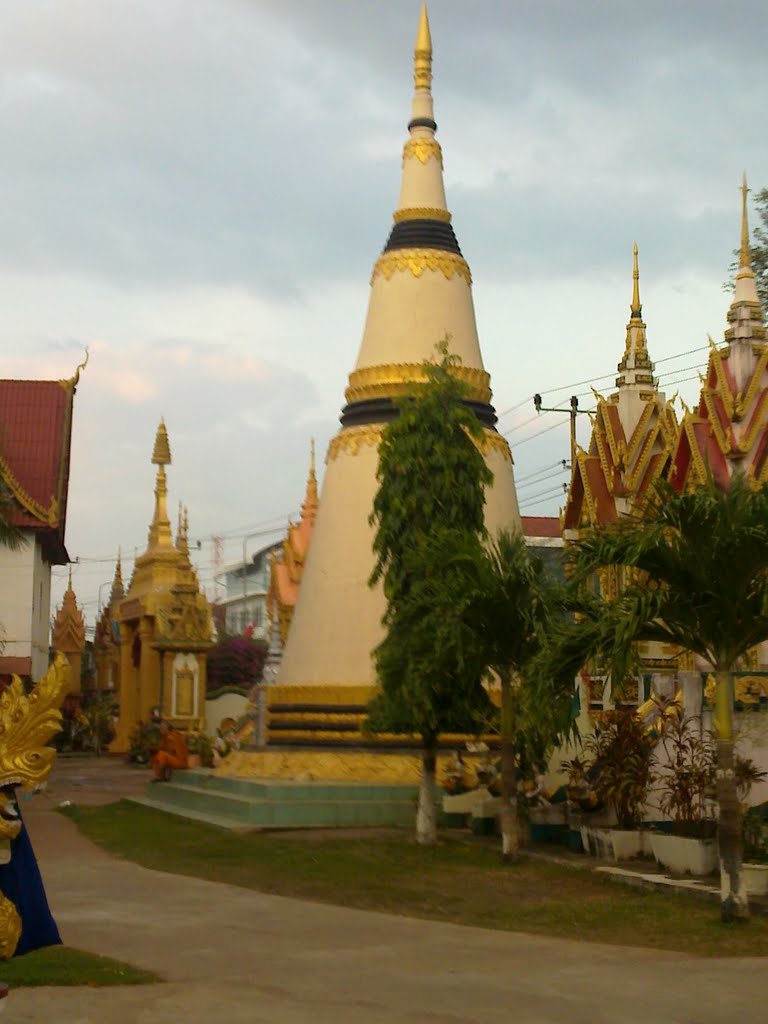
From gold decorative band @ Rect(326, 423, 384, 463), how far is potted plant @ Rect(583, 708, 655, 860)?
9705mm

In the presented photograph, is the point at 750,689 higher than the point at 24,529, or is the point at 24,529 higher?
the point at 24,529

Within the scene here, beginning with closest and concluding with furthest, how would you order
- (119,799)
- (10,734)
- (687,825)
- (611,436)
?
(10,734) < (687,825) < (611,436) < (119,799)

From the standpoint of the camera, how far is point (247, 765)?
78.4 feet

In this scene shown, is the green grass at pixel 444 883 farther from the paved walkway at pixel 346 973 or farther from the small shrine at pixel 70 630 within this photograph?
the small shrine at pixel 70 630

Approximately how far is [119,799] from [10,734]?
21.1m

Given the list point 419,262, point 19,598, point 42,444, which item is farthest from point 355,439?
point 42,444

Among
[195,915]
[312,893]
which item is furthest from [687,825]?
[195,915]

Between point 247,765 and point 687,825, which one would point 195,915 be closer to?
point 687,825

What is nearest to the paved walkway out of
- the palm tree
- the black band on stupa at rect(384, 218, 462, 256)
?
the palm tree

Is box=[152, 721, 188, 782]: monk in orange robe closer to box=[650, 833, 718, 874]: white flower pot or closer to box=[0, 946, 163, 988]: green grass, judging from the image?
box=[650, 833, 718, 874]: white flower pot

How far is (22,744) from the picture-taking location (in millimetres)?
6926

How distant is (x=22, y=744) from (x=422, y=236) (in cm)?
2066

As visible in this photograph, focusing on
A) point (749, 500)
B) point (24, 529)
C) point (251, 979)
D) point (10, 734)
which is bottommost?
point (251, 979)

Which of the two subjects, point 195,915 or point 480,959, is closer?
point 480,959
